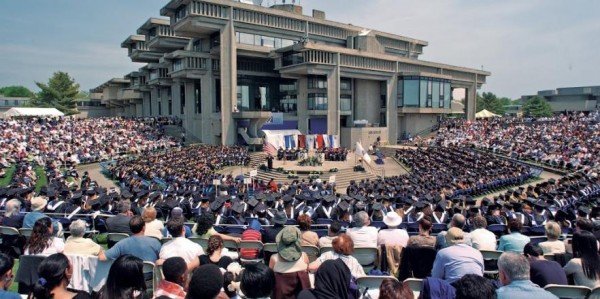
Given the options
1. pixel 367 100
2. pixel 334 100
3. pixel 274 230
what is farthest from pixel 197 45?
pixel 274 230


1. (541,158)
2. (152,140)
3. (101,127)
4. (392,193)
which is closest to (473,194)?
(392,193)

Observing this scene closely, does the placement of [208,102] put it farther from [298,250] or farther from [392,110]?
[298,250]

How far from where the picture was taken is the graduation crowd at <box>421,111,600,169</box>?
27531 mm

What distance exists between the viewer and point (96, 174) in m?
25.0

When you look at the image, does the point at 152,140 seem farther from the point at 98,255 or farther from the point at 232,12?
the point at 98,255

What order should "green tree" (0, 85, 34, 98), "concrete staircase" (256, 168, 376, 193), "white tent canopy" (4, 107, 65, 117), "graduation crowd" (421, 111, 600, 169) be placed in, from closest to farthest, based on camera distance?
1. "graduation crowd" (421, 111, 600, 169)
2. "concrete staircase" (256, 168, 376, 193)
3. "white tent canopy" (4, 107, 65, 117)
4. "green tree" (0, 85, 34, 98)

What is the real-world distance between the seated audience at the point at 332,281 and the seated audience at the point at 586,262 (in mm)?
3015

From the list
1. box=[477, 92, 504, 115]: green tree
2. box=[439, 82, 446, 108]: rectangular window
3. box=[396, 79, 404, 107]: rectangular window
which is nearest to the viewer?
box=[396, 79, 404, 107]: rectangular window

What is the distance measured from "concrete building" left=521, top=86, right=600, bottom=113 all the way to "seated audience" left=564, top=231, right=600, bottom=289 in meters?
88.6

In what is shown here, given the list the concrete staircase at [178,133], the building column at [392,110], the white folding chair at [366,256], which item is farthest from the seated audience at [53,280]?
the building column at [392,110]

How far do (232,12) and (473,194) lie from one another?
102 feet

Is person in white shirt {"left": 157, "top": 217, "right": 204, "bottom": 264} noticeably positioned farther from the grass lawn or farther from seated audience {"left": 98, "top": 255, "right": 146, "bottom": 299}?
the grass lawn

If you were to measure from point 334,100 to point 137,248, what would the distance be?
137 feet

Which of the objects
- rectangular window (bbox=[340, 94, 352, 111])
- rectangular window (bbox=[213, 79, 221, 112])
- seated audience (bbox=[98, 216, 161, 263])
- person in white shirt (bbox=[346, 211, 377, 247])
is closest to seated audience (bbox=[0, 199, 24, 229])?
seated audience (bbox=[98, 216, 161, 263])
